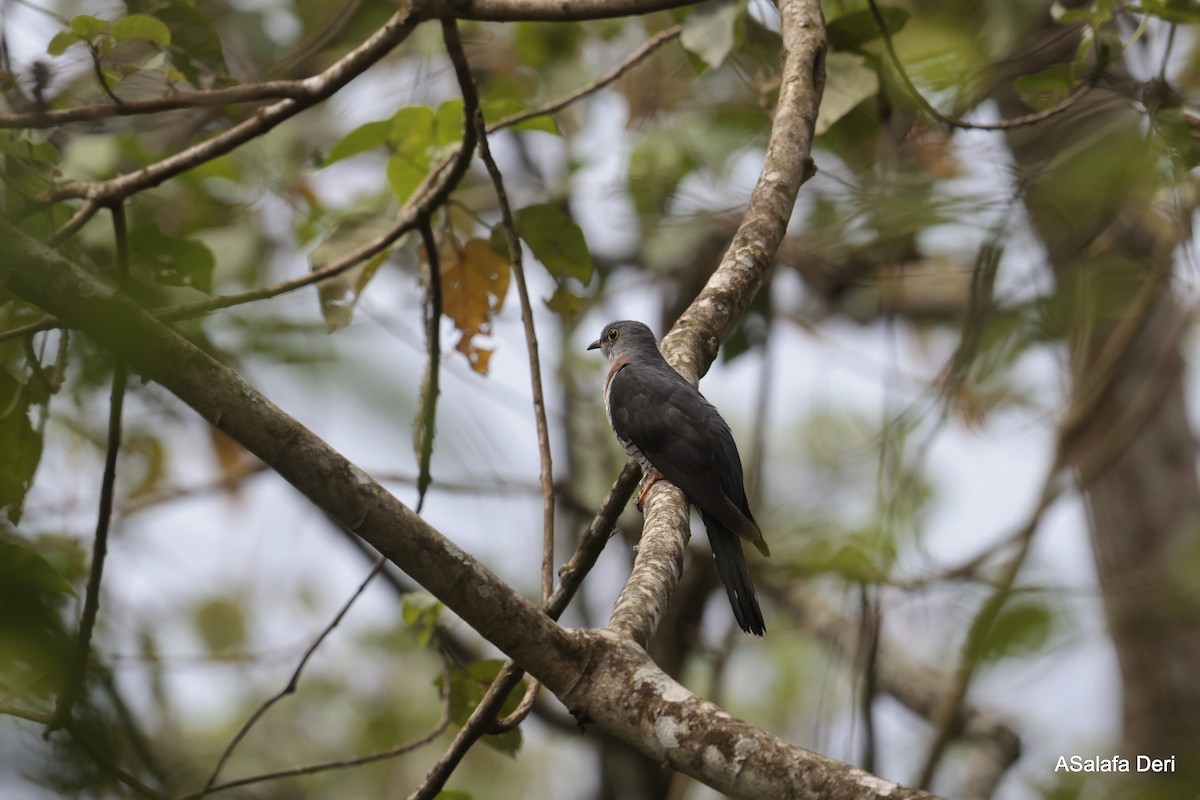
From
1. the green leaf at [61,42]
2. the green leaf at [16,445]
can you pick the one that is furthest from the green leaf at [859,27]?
the green leaf at [16,445]

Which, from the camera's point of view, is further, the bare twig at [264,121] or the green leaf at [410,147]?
the green leaf at [410,147]

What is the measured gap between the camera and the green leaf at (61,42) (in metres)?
2.89

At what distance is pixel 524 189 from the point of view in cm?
713

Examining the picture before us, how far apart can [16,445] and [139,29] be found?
→ 4.00 ft

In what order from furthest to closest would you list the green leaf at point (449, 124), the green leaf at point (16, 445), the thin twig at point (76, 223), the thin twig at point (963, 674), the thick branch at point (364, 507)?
the thin twig at point (963, 674)
the green leaf at point (449, 124)
the green leaf at point (16, 445)
the thin twig at point (76, 223)
the thick branch at point (364, 507)

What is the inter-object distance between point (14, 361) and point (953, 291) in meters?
6.15

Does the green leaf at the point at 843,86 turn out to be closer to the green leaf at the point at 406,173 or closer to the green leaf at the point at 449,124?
the green leaf at the point at 449,124

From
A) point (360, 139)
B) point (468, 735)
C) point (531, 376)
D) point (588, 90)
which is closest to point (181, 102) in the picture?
point (360, 139)

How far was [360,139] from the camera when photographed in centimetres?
390

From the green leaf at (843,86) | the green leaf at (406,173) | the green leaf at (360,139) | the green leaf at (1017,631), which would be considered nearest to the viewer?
the green leaf at (1017,631)

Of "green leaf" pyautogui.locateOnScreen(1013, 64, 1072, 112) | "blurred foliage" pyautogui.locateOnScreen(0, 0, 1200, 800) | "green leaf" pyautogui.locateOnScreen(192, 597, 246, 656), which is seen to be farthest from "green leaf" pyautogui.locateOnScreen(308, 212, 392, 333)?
"green leaf" pyautogui.locateOnScreen(192, 597, 246, 656)

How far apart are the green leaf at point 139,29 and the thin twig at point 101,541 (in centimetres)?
48

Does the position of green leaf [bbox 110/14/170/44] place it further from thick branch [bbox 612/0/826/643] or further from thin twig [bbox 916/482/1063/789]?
thin twig [bbox 916/482/1063/789]

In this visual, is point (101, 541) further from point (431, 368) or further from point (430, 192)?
point (430, 192)
